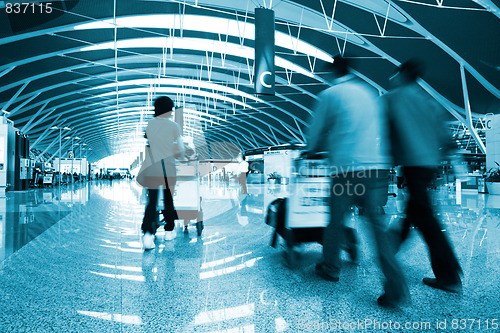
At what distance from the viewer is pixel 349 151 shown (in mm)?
2508

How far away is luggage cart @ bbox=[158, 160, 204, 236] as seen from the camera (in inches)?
192

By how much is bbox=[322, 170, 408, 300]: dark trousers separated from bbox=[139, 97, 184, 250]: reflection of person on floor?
221 centimetres

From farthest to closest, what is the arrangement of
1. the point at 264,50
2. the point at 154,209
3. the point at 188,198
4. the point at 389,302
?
the point at 264,50 < the point at 188,198 < the point at 154,209 < the point at 389,302

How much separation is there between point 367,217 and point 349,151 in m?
0.51

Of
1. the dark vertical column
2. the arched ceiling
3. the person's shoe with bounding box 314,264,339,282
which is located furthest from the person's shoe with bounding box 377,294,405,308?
the arched ceiling

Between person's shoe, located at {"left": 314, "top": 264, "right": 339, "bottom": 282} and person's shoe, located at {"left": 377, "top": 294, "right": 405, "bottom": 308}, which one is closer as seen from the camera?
person's shoe, located at {"left": 377, "top": 294, "right": 405, "bottom": 308}

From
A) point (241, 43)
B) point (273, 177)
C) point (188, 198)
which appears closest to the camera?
point (188, 198)

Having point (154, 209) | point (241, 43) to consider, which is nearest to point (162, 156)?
point (154, 209)

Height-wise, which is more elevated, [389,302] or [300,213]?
[300,213]

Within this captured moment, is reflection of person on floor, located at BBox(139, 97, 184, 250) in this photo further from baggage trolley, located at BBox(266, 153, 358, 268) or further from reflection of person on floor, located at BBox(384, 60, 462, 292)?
reflection of person on floor, located at BBox(384, 60, 462, 292)

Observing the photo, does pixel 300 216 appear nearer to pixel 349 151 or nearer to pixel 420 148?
pixel 349 151

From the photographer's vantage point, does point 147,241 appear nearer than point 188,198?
Yes

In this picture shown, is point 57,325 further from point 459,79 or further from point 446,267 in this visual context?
point 459,79

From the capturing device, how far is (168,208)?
4.22 meters
